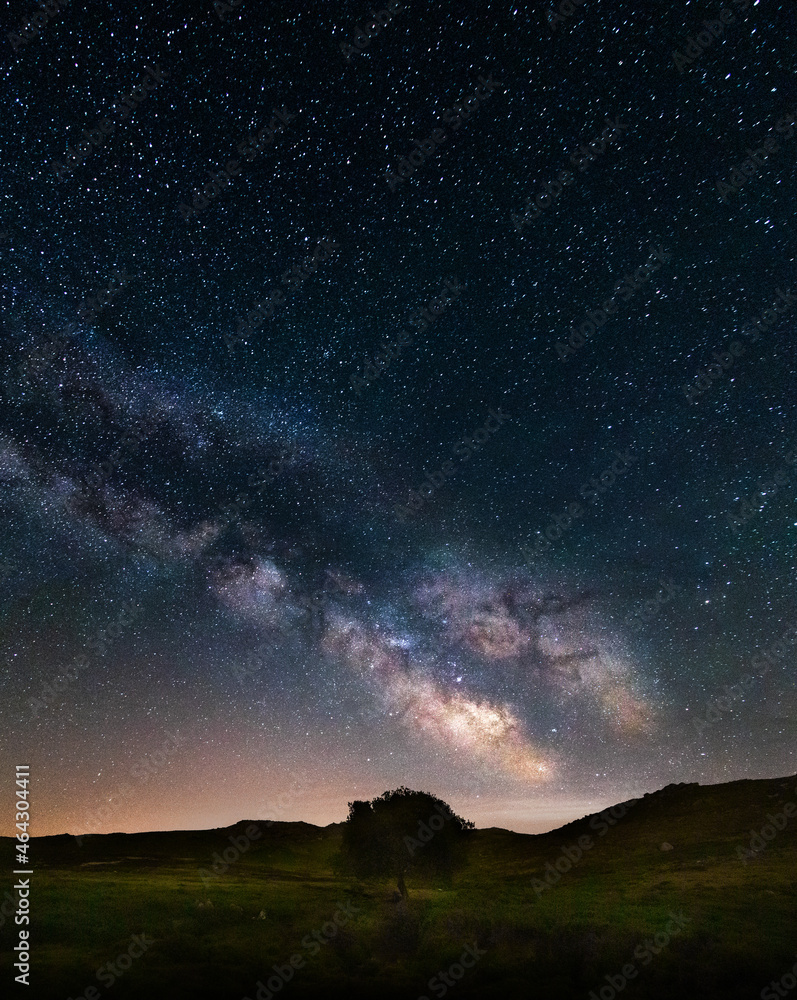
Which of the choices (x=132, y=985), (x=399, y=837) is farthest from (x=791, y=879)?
(x=132, y=985)

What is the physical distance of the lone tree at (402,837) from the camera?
174 ft

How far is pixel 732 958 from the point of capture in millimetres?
28141

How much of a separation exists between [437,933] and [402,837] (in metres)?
23.8

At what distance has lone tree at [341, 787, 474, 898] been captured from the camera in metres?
53.2

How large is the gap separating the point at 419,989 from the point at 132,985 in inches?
442
